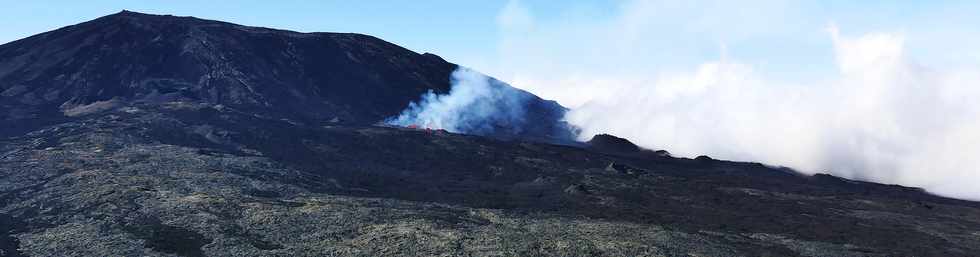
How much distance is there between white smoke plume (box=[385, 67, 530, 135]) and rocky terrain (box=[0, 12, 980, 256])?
6.21 meters

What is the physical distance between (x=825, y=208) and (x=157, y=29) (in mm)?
91819

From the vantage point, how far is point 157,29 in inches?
4006

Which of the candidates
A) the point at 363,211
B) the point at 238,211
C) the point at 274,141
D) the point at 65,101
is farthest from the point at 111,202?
the point at 65,101

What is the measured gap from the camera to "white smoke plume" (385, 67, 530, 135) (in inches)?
3863

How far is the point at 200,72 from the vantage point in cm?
9188

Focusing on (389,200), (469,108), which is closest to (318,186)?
(389,200)

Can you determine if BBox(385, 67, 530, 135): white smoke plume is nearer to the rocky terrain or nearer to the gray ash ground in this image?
the rocky terrain

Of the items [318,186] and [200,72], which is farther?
[200,72]

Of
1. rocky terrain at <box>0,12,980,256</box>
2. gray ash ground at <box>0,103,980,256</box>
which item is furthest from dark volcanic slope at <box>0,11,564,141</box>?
gray ash ground at <box>0,103,980,256</box>

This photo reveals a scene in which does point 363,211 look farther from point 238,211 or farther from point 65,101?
point 65,101

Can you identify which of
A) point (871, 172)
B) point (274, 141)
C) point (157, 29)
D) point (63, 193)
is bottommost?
point (63, 193)

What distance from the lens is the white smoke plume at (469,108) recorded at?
322 ft

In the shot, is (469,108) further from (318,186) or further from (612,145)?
(318,186)

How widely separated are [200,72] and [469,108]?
40466 mm
